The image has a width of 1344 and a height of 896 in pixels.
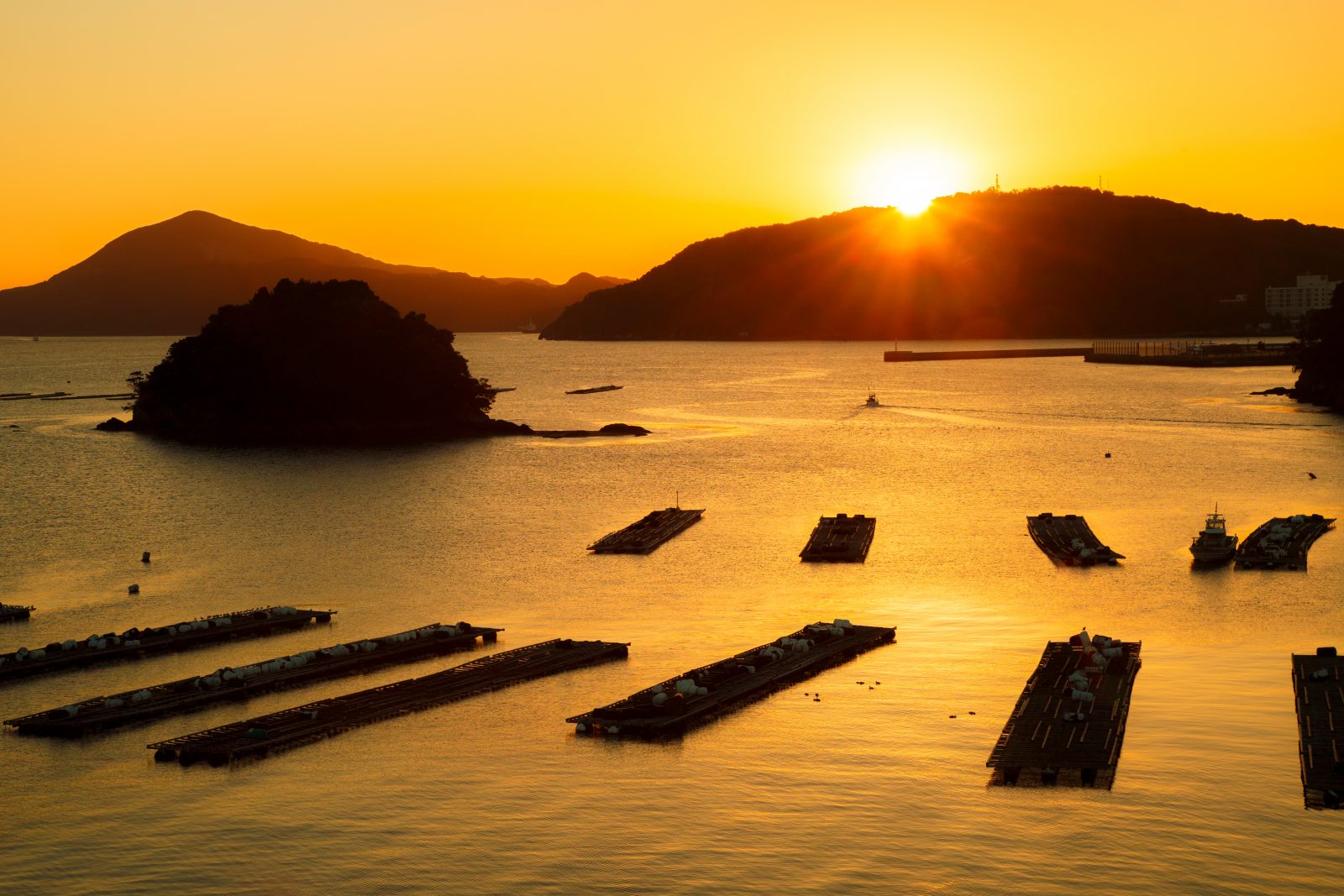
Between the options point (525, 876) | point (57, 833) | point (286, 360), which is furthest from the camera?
point (286, 360)

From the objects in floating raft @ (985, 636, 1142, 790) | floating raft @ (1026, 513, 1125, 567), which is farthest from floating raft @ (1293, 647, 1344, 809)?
floating raft @ (1026, 513, 1125, 567)

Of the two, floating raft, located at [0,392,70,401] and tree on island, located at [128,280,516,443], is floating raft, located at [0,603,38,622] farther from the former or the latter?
floating raft, located at [0,392,70,401]

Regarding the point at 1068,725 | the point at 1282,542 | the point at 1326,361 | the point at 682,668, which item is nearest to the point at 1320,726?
the point at 1068,725

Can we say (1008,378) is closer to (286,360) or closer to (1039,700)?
(286,360)

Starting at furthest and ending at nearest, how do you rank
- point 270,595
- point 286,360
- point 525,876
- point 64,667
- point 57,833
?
point 286,360
point 270,595
point 64,667
point 57,833
point 525,876

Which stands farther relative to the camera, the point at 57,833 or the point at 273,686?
the point at 273,686

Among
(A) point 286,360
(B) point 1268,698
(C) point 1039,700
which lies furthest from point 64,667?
(A) point 286,360
